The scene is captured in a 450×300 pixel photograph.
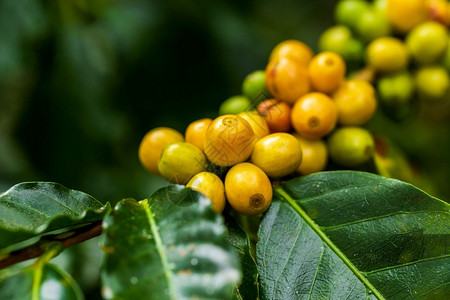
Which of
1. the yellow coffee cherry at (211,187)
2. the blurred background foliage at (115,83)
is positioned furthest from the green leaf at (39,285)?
the blurred background foliage at (115,83)

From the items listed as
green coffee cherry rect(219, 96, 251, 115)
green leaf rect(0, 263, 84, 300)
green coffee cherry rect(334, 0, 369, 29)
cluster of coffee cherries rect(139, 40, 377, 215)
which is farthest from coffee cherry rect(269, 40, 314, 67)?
green leaf rect(0, 263, 84, 300)

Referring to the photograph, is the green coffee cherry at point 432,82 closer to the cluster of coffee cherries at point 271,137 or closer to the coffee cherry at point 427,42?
the coffee cherry at point 427,42

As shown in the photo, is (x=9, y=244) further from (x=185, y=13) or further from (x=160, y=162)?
(x=185, y=13)

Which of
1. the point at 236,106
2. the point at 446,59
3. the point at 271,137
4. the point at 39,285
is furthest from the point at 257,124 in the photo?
the point at 446,59

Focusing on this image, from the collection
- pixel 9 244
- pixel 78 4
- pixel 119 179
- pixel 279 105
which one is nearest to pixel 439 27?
pixel 279 105

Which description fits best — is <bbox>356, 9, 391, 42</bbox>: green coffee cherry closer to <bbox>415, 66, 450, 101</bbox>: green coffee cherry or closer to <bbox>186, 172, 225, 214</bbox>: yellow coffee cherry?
<bbox>415, 66, 450, 101</bbox>: green coffee cherry
